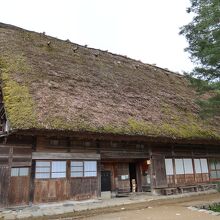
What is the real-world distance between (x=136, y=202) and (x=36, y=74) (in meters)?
6.79

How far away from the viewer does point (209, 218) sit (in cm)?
716

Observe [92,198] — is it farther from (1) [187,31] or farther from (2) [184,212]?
(1) [187,31]

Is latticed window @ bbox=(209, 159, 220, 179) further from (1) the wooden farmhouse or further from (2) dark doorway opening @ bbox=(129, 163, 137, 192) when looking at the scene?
(2) dark doorway opening @ bbox=(129, 163, 137, 192)

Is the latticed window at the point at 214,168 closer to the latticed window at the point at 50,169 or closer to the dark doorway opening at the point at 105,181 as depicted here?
the dark doorway opening at the point at 105,181

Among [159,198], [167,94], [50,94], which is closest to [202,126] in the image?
[167,94]

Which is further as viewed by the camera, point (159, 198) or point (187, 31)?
point (159, 198)

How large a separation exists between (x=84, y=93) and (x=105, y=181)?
169 inches

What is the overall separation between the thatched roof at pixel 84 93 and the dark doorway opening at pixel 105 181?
312cm

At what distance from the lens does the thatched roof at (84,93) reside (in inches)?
368

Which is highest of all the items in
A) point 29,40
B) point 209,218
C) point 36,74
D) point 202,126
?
point 29,40

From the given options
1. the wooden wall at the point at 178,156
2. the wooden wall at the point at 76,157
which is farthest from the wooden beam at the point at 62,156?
the wooden wall at the point at 178,156

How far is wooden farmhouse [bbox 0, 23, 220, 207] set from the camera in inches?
363

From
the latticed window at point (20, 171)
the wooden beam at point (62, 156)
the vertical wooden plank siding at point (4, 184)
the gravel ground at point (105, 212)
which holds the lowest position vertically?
the gravel ground at point (105, 212)

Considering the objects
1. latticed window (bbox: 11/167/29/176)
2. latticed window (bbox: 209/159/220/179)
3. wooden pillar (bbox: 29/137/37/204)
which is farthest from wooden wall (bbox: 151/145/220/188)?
latticed window (bbox: 11/167/29/176)
